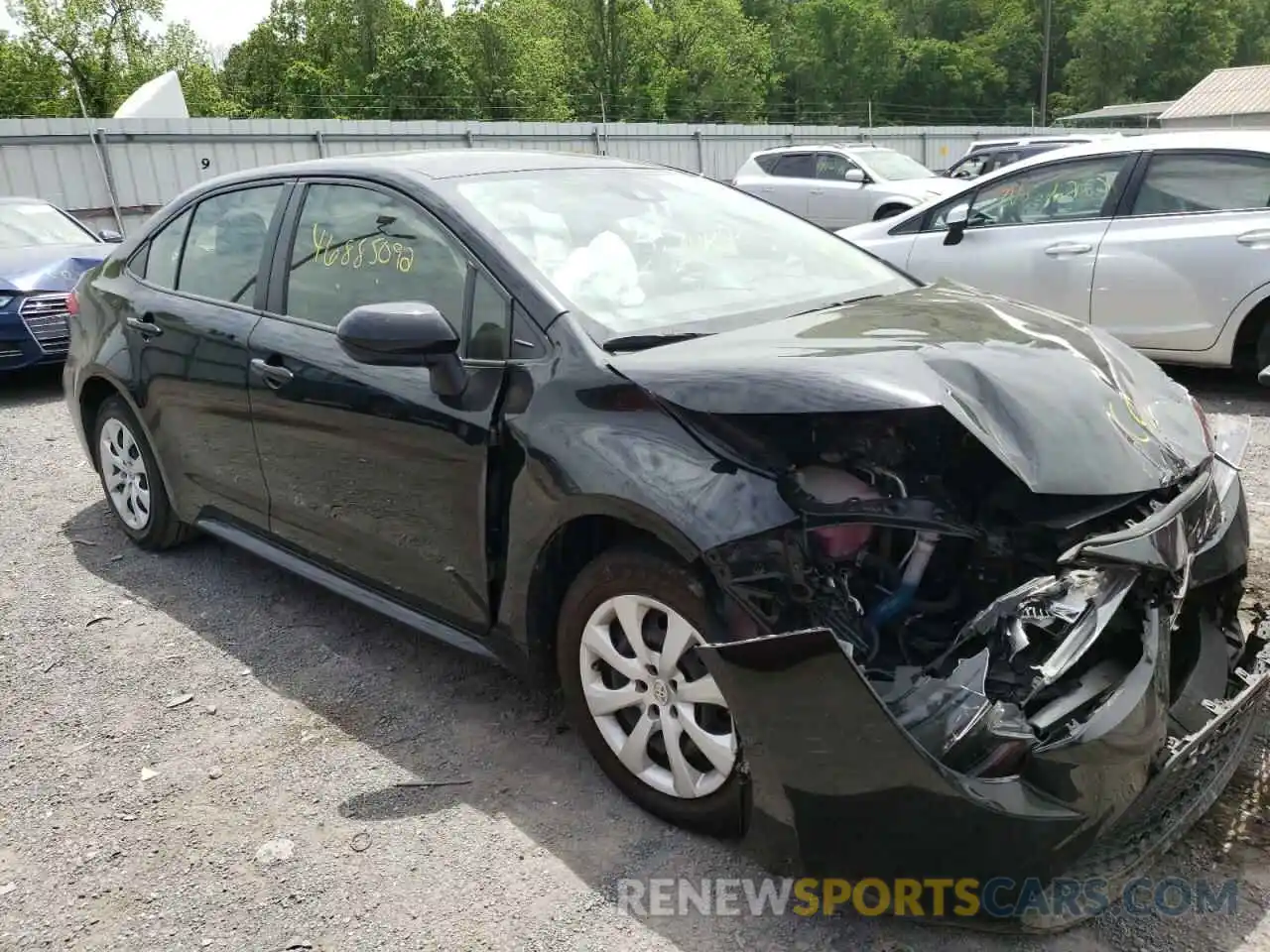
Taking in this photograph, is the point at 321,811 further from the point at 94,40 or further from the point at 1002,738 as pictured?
the point at 94,40

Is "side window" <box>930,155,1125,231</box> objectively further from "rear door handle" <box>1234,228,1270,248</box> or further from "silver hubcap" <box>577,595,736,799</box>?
"silver hubcap" <box>577,595,736,799</box>

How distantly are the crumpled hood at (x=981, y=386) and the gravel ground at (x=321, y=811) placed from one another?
94 centimetres

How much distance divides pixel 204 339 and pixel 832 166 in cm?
1302

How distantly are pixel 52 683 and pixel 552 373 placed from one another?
229 cm

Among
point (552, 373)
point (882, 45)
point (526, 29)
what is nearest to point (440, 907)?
point (552, 373)

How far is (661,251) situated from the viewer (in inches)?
125

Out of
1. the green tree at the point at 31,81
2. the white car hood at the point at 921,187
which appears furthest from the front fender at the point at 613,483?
the green tree at the point at 31,81

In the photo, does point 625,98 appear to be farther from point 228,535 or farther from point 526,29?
point 228,535

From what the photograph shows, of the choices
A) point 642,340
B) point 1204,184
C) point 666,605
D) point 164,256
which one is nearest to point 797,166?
point 1204,184

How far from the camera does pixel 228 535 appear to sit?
4.00m

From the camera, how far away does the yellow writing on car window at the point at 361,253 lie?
318cm

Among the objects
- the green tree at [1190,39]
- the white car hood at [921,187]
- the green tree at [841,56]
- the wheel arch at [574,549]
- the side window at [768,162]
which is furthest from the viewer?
the green tree at [841,56]

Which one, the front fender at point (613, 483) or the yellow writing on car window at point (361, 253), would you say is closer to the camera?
the front fender at point (613, 483)

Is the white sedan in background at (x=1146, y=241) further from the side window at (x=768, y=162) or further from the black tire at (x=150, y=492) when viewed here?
the side window at (x=768, y=162)
